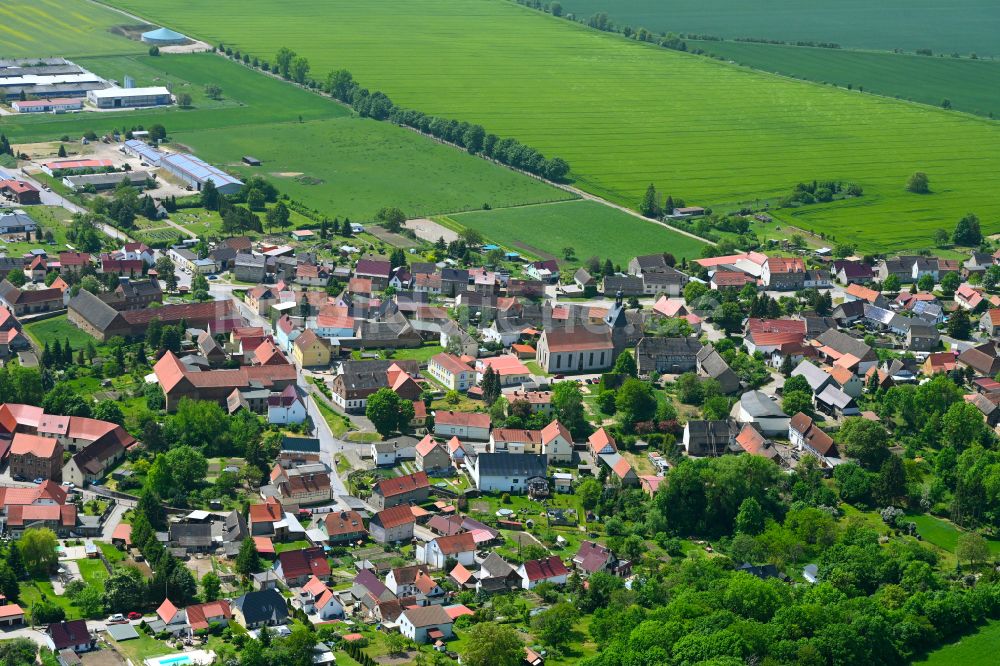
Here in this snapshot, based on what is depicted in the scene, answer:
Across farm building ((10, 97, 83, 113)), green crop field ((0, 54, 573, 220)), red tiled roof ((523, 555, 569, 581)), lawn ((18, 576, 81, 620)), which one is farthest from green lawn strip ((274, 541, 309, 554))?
farm building ((10, 97, 83, 113))

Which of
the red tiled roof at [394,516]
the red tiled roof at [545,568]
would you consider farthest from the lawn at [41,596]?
the red tiled roof at [545,568]

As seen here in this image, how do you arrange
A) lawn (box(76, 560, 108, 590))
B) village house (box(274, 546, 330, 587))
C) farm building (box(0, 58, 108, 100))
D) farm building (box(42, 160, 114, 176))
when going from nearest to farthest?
lawn (box(76, 560, 108, 590)) → village house (box(274, 546, 330, 587)) → farm building (box(42, 160, 114, 176)) → farm building (box(0, 58, 108, 100))

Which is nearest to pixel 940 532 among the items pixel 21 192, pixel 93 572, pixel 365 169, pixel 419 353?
pixel 419 353

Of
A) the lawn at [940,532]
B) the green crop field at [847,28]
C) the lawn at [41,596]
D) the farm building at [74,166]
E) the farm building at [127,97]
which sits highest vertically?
the green crop field at [847,28]

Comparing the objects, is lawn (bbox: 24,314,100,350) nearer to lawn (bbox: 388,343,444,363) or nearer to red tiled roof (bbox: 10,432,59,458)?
red tiled roof (bbox: 10,432,59,458)

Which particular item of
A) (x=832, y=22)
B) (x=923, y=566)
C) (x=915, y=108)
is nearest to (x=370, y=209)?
(x=923, y=566)

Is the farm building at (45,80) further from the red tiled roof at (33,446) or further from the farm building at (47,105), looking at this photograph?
the red tiled roof at (33,446)
